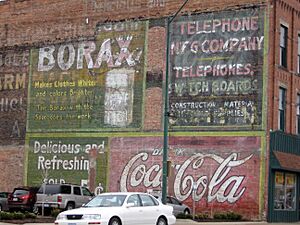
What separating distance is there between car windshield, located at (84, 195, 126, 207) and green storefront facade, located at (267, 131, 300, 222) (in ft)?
50.1

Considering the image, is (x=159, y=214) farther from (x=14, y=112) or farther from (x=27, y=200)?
(x=14, y=112)

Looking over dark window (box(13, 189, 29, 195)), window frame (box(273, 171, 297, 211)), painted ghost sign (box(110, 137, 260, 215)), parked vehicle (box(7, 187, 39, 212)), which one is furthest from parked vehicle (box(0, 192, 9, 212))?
window frame (box(273, 171, 297, 211))

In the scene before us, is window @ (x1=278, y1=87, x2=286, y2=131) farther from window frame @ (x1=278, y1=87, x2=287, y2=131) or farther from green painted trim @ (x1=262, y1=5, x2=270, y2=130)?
green painted trim @ (x1=262, y1=5, x2=270, y2=130)

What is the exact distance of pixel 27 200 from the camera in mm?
39031

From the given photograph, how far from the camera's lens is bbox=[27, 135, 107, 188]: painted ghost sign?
4434cm

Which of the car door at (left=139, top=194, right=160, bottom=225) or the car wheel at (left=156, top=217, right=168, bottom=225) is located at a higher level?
the car door at (left=139, top=194, right=160, bottom=225)

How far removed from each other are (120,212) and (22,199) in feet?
51.6

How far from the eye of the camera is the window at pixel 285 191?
1574 inches

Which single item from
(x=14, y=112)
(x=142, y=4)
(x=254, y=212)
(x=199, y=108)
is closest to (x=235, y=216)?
(x=254, y=212)

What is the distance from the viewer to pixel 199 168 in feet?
133

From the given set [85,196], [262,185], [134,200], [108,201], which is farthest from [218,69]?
[108,201]

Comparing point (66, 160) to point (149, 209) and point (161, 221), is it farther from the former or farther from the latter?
point (149, 209)

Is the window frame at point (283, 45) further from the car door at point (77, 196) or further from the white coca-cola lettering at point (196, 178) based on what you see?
the car door at point (77, 196)

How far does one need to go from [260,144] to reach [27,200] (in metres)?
13.0
